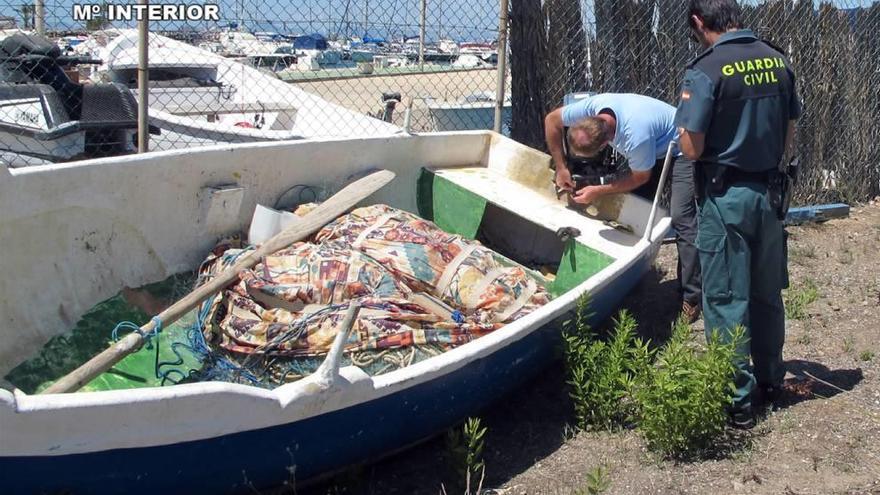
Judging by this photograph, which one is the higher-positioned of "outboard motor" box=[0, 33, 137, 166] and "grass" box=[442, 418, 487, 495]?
"outboard motor" box=[0, 33, 137, 166]

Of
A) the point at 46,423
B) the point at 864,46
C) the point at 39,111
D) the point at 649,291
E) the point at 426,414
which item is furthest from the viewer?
the point at 864,46

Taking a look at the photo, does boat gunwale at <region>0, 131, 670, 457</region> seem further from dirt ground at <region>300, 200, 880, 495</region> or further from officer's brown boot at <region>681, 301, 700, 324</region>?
officer's brown boot at <region>681, 301, 700, 324</region>

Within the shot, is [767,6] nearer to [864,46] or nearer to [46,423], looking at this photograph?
[864,46]

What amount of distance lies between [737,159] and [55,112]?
4.56 m

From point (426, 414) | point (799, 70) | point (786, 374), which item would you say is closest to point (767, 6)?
point (799, 70)

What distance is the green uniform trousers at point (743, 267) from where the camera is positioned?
364 centimetres

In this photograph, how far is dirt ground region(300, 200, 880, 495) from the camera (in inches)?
136

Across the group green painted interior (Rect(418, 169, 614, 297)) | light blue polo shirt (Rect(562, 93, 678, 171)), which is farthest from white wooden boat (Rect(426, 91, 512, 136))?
light blue polo shirt (Rect(562, 93, 678, 171))

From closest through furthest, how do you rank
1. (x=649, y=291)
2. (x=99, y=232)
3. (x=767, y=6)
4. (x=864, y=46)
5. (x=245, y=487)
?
(x=245, y=487) < (x=99, y=232) < (x=649, y=291) < (x=767, y=6) < (x=864, y=46)

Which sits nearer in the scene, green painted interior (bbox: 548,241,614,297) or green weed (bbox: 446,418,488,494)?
green weed (bbox: 446,418,488,494)

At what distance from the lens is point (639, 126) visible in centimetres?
477

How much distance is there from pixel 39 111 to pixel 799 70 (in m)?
5.93

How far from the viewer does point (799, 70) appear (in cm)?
735

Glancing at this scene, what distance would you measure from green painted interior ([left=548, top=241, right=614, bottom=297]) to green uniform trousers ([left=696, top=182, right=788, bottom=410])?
1.05m
